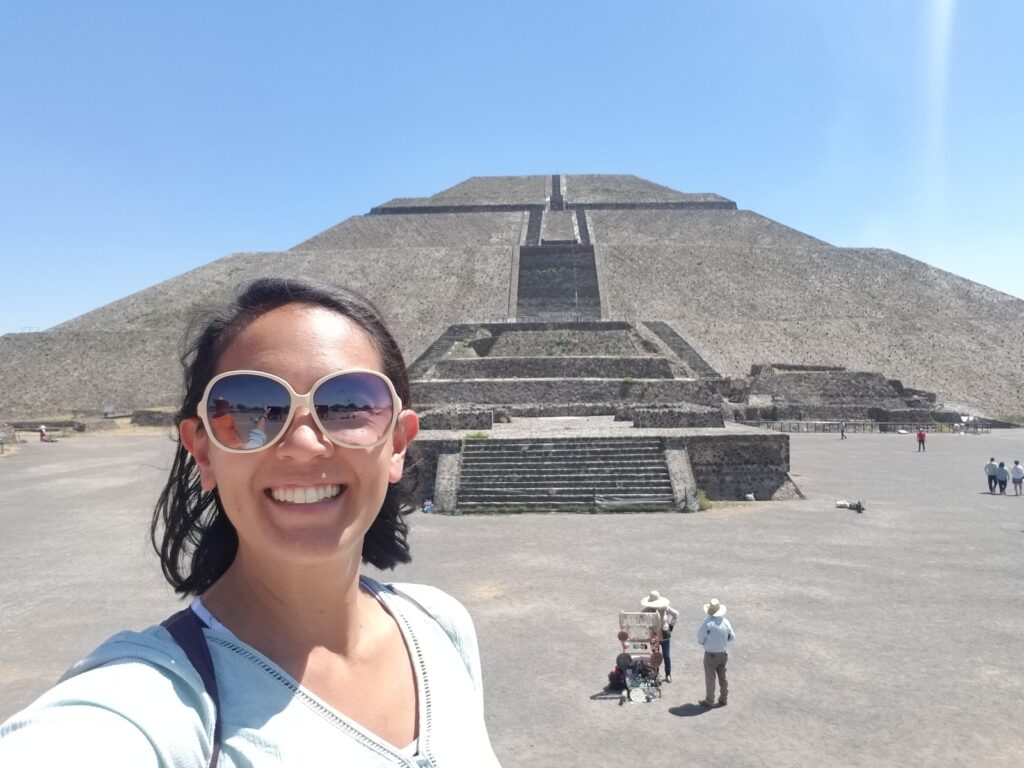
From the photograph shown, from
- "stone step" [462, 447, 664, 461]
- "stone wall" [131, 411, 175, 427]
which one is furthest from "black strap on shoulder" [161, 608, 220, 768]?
"stone wall" [131, 411, 175, 427]

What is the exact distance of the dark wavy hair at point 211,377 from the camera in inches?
55.6

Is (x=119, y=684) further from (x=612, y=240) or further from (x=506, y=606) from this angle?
(x=612, y=240)

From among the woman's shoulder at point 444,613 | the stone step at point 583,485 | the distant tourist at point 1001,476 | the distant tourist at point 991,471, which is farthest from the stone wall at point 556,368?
the woman's shoulder at point 444,613

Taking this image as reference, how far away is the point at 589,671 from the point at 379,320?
510 cm

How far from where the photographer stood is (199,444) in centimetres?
143

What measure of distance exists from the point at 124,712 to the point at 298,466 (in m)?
0.44

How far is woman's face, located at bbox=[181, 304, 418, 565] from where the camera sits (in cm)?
129

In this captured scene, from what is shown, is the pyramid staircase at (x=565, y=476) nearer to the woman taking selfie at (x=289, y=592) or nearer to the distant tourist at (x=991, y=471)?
the distant tourist at (x=991, y=471)

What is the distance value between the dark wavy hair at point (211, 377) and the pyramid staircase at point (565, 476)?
10808 millimetres

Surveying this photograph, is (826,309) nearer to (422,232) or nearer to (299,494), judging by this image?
(422,232)

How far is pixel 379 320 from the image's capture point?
1544 millimetres

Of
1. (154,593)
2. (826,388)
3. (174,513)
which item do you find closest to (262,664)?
(174,513)

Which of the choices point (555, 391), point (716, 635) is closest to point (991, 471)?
point (716, 635)

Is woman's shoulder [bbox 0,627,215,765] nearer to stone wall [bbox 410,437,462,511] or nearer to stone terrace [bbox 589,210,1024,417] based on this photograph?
stone wall [bbox 410,437,462,511]
